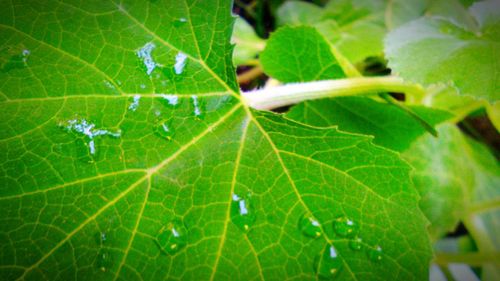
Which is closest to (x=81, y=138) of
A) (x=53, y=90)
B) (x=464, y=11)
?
(x=53, y=90)

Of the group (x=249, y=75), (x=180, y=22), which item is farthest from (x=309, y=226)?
(x=249, y=75)

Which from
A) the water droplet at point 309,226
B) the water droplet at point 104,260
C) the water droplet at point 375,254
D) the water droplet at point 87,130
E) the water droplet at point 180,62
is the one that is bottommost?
the water droplet at point 375,254

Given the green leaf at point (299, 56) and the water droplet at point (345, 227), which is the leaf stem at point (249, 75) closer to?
the green leaf at point (299, 56)

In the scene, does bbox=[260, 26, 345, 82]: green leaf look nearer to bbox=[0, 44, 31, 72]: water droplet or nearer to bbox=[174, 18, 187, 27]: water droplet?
bbox=[174, 18, 187, 27]: water droplet

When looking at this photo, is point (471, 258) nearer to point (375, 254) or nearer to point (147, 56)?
point (375, 254)

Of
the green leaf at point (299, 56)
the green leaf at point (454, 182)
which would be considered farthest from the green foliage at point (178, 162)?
the green leaf at point (454, 182)
